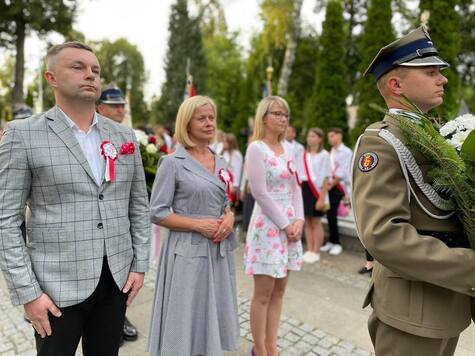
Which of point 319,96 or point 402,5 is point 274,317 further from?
point 402,5

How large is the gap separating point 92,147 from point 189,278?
1.06m

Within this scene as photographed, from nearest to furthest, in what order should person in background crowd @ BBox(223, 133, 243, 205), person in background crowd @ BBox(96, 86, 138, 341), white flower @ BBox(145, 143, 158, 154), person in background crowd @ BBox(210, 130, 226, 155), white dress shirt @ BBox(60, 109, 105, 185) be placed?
white dress shirt @ BBox(60, 109, 105, 185)
person in background crowd @ BBox(96, 86, 138, 341)
white flower @ BBox(145, 143, 158, 154)
person in background crowd @ BBox(223, 133, 243, 205)
person in background crowd @ BBox(210, 130, 226, 155)

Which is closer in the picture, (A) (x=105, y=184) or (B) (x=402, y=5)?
(A) (x=105, y=184)

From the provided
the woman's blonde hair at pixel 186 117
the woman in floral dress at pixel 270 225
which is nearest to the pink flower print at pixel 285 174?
the woman in floral dress at pixel 270 225

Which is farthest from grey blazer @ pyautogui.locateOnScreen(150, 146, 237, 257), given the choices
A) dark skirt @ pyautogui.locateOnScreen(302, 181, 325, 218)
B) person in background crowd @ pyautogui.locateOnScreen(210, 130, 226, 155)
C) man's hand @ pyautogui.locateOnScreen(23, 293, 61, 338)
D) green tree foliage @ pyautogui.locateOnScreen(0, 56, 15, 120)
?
green tree foliage @ pyautogui.locateOnScreen(0, 56, 15, 120)

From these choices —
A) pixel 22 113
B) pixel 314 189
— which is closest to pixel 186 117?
pixel 314 189

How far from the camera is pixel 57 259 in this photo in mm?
1738

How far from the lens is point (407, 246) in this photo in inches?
52.8

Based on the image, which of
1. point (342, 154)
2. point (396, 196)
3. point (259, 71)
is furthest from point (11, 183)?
point (259, 71)

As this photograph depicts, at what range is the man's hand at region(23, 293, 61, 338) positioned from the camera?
5.41 feet

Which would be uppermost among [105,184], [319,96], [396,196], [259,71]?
[259,71]

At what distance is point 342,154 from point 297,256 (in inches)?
151

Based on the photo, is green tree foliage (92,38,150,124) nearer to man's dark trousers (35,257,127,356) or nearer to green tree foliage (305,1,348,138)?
green tree foliage (305,1,348,138)

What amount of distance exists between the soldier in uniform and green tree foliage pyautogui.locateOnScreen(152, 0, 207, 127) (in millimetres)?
30198
